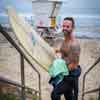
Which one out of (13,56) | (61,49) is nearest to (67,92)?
(61,49)

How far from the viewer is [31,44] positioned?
110 inches

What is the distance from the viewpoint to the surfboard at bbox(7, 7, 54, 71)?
262 cm

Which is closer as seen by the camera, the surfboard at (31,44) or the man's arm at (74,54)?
the man's arm at (74,54)

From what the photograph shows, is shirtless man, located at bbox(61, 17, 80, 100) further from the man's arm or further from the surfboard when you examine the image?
the surfboard

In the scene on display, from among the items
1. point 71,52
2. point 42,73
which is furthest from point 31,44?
point 42,73

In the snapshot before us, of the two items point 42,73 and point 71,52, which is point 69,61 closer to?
point 71,52

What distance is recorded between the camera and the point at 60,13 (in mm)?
8148

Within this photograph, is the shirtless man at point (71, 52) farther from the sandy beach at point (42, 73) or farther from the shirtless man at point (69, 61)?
the sandy beach at point (42, 73)

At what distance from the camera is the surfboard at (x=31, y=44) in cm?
262

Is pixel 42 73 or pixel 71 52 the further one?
pixel 42 73

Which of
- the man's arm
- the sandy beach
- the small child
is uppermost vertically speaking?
the man's arm

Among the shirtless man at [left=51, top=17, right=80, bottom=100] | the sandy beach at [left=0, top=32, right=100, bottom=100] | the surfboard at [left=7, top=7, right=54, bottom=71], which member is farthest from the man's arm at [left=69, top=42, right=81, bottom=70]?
the sandy beach at [left=0, top=32, right=100, bottom=100]

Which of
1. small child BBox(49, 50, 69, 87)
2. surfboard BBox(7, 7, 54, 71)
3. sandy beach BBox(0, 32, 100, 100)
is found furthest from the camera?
sandy beach BBox(0, 32, 100, 100)

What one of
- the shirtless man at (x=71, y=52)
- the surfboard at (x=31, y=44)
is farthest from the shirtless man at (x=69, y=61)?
the surfboard at (x=31, y=44)
